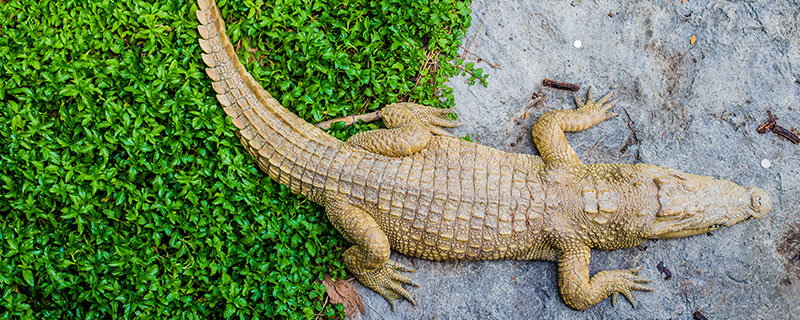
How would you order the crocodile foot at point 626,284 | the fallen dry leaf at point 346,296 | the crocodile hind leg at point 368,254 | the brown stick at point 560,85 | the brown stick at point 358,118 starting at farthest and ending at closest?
the brown stick at point 560,85, the brown stick at point 358,118, the fallen dry leaf at point 346,296, the crocodile foot at point 626,284, the crocodile hind leg at point 368,254

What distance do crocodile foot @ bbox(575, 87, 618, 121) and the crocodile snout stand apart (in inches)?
49.9

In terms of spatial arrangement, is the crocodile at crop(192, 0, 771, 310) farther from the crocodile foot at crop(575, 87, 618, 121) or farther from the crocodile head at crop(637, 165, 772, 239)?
the crocodile foot at crop(575, 87, 618, 121)

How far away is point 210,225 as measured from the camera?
4.84m

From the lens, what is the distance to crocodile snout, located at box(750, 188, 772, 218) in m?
4.77

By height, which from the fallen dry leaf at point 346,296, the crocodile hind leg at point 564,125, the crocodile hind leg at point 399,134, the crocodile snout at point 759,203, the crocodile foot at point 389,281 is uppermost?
the crocodile hind leg at point 399,134

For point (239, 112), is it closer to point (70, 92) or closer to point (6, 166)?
point (70, 92)

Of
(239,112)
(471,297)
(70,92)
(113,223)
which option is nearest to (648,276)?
(471,297)

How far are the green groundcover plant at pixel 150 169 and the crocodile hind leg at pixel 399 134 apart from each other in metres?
0.31

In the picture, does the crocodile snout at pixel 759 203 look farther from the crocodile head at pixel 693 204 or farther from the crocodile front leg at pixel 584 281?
the crocodile front leg at pixel 584 281

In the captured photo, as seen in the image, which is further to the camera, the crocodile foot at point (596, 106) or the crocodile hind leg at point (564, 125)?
the crocodile foot at point (596, 106)

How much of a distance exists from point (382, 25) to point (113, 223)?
9.13 ft

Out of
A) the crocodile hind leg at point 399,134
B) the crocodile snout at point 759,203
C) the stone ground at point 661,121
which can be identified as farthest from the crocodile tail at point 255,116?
the crocodile snout at point 759,203

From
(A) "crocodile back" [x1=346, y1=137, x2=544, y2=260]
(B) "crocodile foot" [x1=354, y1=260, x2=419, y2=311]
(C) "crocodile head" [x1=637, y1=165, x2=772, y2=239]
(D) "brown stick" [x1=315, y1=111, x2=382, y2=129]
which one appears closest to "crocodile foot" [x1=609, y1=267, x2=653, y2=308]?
(C) "crocodile head" [x1=637, y1=165, x2=772, y2=239]

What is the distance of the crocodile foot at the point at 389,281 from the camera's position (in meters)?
4.98
